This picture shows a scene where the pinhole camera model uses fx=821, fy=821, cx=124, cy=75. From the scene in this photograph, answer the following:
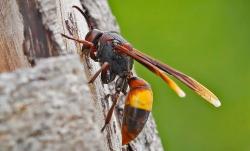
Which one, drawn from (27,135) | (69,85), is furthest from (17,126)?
(69,85)

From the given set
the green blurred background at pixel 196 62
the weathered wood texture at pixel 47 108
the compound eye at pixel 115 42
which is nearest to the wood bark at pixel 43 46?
the weathered wood texture at pixel 47 108

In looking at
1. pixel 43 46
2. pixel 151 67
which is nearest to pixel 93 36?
pixel 151 67

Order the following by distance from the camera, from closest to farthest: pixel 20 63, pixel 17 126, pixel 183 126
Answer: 1. pixel 17 126
2. pixel 20 63
3. pixel 183 126

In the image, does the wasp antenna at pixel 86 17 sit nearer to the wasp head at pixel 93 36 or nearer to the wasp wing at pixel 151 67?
the wasp head at pixel 93 36

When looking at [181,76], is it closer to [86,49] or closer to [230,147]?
[86,49]

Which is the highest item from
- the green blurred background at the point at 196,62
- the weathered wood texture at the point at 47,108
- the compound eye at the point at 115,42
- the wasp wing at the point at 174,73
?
the weathered wood texture at the point at 47,108

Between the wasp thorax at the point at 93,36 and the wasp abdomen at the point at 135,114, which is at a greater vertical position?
the wasp thorax at the point at 93,36

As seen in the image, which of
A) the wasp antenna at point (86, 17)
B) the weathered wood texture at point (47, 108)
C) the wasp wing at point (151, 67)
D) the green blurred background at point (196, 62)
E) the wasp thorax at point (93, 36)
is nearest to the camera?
the weathered wood texture at point (47, 108)
